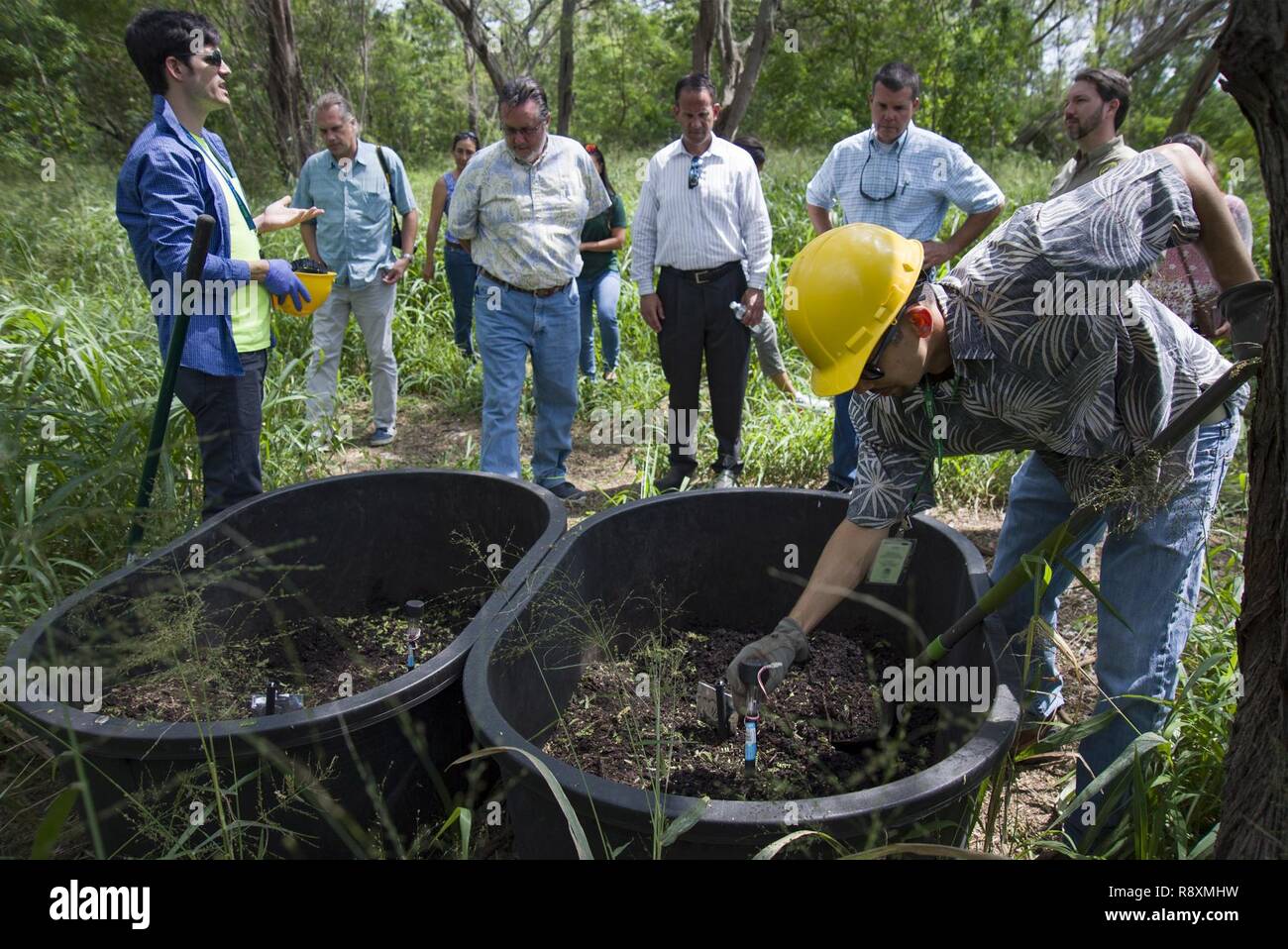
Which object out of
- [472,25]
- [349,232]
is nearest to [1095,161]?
[349,232]

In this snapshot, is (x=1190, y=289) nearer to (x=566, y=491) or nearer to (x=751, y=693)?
(x=751, y=693)

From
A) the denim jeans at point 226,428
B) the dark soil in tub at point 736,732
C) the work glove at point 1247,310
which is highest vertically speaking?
the work glove at point 1247,310

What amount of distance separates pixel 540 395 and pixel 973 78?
12.2 metres

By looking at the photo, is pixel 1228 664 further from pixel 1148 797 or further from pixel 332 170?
pixel 332 170

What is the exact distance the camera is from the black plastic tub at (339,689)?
1761 millimetres

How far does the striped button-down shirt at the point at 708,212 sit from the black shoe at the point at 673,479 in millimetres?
869

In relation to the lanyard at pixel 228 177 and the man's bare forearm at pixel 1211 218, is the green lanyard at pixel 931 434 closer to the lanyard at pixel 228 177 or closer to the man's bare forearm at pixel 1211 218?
the man's bare forearm at pixel 1211 218

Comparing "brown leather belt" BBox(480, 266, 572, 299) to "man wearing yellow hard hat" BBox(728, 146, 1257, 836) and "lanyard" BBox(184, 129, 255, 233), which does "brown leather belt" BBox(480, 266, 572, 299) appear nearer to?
"lanyard" BBox(184, 129, 255, 233)

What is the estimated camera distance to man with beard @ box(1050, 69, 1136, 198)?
3.57 metres

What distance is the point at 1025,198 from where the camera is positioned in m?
9.76

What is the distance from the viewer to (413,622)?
2.94 metres

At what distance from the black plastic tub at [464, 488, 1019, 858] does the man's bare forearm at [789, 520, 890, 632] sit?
268 mm

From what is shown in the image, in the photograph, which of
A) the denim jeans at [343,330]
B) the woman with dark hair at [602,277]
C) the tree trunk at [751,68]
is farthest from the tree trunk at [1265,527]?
the tree trunk at [751,68]
